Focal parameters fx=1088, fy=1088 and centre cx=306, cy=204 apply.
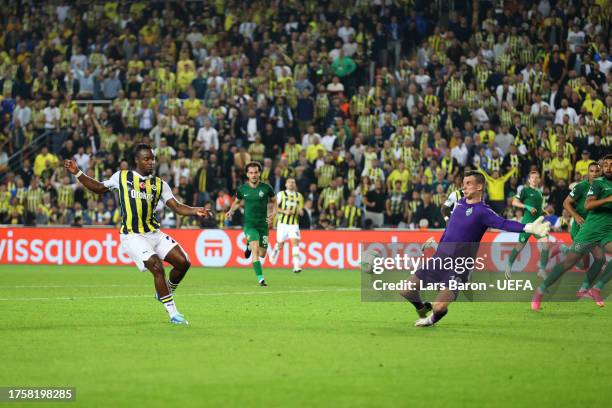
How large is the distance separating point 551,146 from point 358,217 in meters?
5.63

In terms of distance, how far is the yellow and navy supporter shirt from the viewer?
14742 mm

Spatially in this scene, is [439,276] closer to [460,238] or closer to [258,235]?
[460,238]

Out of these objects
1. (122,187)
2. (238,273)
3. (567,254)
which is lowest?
(238,273)

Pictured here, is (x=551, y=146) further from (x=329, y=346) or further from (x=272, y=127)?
(x=329, y=346)

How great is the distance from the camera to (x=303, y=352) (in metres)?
11.5

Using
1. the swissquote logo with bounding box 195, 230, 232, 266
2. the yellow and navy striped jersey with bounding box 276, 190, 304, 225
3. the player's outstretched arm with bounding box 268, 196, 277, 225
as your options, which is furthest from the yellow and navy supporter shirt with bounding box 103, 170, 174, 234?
the swissquote logo with bounding box 195, 230, 232, 266

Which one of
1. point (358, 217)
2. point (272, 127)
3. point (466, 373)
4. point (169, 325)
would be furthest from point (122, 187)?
point (272, 127)

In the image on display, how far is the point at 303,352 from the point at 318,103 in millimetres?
22399

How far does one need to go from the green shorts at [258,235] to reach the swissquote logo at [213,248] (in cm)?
748

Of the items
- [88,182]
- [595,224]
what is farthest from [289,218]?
[88,182]

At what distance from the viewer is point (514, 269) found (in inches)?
1041

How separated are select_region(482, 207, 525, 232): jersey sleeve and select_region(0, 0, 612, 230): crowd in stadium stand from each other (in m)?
14.6

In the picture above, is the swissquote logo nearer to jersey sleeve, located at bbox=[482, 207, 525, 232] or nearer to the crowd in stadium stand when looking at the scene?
the crowd in stadium stand

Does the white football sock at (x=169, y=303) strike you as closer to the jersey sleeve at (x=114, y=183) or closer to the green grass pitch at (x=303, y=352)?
the green grass pitch at (x=303, y=352)
